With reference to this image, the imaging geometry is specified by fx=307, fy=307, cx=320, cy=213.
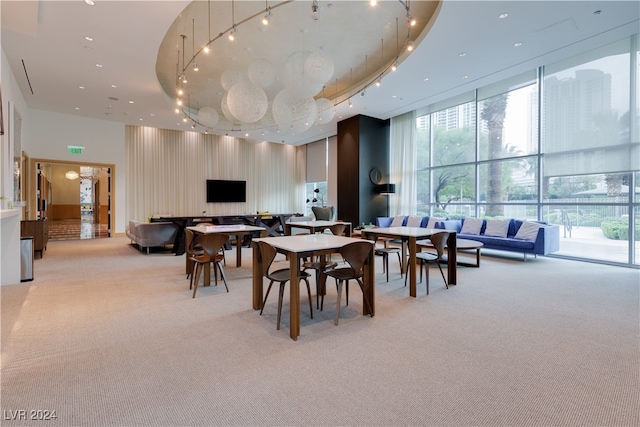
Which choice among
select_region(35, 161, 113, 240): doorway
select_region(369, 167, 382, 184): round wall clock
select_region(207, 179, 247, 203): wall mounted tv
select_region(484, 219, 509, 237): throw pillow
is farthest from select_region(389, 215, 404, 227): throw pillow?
select_region(35, 161, 113, 240): doorway

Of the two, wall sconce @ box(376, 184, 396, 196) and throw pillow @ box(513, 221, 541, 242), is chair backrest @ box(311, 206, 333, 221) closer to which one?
wall sconce @ box(376, 184, 396, 196)

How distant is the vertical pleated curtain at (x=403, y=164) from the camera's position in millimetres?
9984

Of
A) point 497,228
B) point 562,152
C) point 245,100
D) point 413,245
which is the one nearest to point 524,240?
point 497,228

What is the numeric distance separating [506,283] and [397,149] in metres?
6.55

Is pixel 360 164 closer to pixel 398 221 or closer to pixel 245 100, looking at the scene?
pixel 398 221

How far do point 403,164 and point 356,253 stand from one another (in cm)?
782

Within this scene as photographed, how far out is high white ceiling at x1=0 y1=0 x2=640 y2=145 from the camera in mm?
4598

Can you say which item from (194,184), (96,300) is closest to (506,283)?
(96,300)

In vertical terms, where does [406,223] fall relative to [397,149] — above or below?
below

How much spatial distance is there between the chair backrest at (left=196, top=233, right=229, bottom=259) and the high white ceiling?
338 cm

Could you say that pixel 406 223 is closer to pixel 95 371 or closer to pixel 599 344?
pixel 599 344

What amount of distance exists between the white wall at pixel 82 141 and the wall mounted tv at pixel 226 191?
300 centimetres

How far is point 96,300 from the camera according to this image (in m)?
3.89

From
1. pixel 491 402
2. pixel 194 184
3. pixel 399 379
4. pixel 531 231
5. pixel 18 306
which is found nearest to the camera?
pixel 491 402
